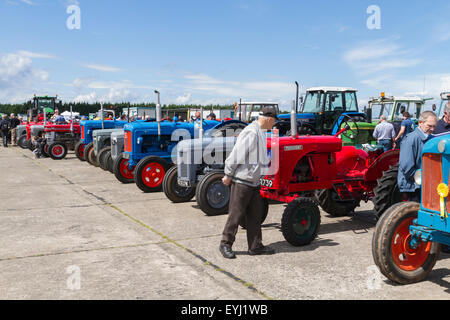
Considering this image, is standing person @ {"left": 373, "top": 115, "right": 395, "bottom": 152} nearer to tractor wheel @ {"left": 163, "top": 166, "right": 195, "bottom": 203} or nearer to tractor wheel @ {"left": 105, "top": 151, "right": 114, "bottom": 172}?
tractor wheel @ {"left": 163, "top": 166, "right": 195, "bottom": 203}

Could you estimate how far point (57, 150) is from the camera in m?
15.8

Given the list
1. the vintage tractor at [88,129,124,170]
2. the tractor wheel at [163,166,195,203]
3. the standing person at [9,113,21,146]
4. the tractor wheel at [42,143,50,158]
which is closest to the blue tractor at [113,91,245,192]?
the tractor wheel at [163,166,195,203]

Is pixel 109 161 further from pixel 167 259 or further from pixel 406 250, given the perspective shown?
pixel 406 250

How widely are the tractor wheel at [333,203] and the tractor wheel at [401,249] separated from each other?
261cm

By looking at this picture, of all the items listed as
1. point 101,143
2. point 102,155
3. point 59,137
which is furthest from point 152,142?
point 59,137

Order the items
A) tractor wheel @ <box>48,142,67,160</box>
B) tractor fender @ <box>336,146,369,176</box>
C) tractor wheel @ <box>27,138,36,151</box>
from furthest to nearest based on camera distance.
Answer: tractor wheel @ <box>27,138,36,151</box>
tractor wheel @ <box>48,142,67,160</box>
tractor fender @ <box>336,146,369,176</box>

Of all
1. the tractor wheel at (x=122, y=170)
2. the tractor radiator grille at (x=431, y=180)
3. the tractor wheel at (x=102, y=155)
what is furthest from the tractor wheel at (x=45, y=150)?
the tractor radiator grille at (x=431, y=180)

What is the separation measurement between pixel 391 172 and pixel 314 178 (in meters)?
0.97

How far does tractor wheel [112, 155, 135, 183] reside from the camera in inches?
390

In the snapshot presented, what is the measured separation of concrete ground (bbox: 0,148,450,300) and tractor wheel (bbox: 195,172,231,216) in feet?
0.55

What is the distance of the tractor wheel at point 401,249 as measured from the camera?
3684 millimetres
